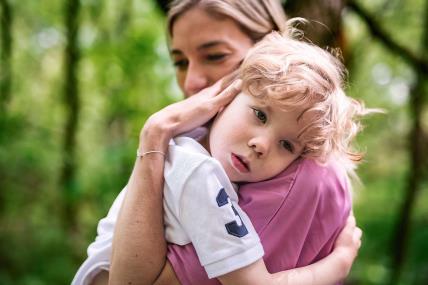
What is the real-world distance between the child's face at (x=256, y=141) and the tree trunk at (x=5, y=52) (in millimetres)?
6113

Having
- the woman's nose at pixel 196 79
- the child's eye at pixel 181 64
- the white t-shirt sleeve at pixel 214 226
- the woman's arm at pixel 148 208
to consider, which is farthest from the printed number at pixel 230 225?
the child's eye at pixel 181 64

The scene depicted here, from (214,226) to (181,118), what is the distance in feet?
1.31

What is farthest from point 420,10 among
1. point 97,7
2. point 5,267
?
point 5,267

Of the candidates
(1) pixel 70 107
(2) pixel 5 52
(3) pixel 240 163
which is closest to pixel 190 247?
(3) pixel 240 163

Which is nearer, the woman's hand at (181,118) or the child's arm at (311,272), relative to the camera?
the child's arm at (311,272)

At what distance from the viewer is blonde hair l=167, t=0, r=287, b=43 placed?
1745 millimetres

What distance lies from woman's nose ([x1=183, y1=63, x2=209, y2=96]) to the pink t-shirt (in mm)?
463

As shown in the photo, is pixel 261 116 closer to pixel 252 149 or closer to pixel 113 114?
→ pixel 252 149

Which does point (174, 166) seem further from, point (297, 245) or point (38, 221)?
point (38, 221)

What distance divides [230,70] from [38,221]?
6.36 metres

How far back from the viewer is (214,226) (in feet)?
4.23

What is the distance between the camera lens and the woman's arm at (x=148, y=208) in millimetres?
1411

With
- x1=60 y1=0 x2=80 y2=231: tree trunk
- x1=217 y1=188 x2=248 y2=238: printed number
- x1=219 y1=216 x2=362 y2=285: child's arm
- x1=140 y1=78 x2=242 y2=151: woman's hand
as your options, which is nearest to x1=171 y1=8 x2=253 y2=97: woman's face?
x1=140 y1=78 x2=242 y2=151: woman's hand

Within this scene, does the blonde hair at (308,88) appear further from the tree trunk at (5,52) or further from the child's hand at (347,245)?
the tree trunk at (5,52)
